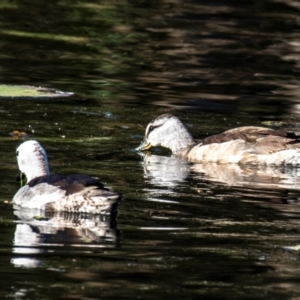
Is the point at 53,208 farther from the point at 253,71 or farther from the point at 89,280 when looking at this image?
the point at 253,71

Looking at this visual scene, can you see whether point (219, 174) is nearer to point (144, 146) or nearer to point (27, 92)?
point (144, 146)

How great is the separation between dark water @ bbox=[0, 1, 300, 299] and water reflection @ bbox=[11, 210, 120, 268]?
0.05 ft

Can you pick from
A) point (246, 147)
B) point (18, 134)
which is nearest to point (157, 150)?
point (246, 147)

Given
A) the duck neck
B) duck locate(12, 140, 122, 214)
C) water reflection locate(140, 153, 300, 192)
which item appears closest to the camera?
duck locate(12, 140, 122, 214)

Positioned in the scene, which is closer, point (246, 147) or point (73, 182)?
point (73, 182)

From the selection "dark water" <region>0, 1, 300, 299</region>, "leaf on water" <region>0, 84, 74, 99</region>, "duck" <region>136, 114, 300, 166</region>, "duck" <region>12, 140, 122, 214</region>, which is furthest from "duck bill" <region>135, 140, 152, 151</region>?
"duck" <region>12, 140, 122, 214</region>

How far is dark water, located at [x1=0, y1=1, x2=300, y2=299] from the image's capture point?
884cm

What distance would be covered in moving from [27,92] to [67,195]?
7.98m

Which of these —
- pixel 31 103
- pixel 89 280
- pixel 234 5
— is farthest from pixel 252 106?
pixel 234 5

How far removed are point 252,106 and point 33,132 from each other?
15.3ft

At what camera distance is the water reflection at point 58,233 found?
946cm

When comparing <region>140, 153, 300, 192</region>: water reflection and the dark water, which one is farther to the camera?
<region>140, 153, 300, 192</region>: water reflection

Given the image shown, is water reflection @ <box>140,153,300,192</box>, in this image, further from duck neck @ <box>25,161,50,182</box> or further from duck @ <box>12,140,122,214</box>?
duck @ <box>12,140,122,214</box>

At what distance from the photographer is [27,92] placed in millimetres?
18609
